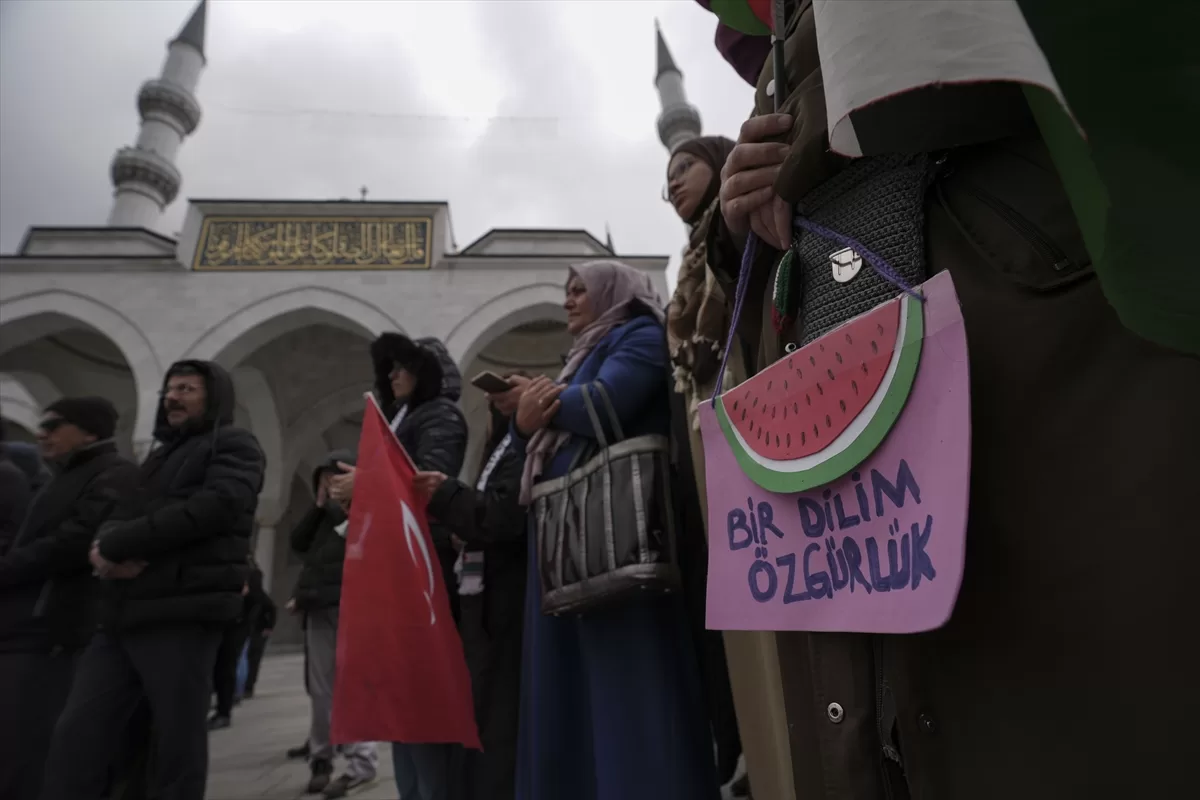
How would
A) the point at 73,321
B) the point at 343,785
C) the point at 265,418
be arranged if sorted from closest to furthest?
the point at 343,785 → the point at 73,321 → the point at 265,418

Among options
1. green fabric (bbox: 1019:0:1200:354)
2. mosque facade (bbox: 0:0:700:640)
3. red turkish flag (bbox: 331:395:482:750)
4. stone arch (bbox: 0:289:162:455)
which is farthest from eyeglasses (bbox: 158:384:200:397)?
stone arch (bbox: 0:289:162:455)

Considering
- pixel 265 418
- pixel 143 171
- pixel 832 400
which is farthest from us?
pixel 143 171

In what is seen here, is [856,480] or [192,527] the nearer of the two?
[856,480]

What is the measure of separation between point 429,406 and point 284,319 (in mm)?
8114

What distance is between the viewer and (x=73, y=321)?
8.99m

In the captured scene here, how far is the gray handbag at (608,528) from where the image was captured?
119 cm

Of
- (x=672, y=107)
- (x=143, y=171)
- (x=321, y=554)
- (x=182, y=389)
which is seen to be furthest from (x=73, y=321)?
(x=672, y=107)

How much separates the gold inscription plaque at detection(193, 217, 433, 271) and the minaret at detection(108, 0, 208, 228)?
5126mm

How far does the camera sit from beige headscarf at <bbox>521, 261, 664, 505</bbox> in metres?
1.53

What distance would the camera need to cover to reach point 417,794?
6.02 feet

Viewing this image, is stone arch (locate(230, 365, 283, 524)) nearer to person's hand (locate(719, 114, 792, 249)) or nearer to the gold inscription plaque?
the gold inscription plaque

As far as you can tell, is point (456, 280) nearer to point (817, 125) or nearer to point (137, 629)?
point (137, 629)

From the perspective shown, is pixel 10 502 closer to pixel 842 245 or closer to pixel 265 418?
pixel 842 245

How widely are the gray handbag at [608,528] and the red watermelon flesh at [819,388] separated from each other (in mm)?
483
